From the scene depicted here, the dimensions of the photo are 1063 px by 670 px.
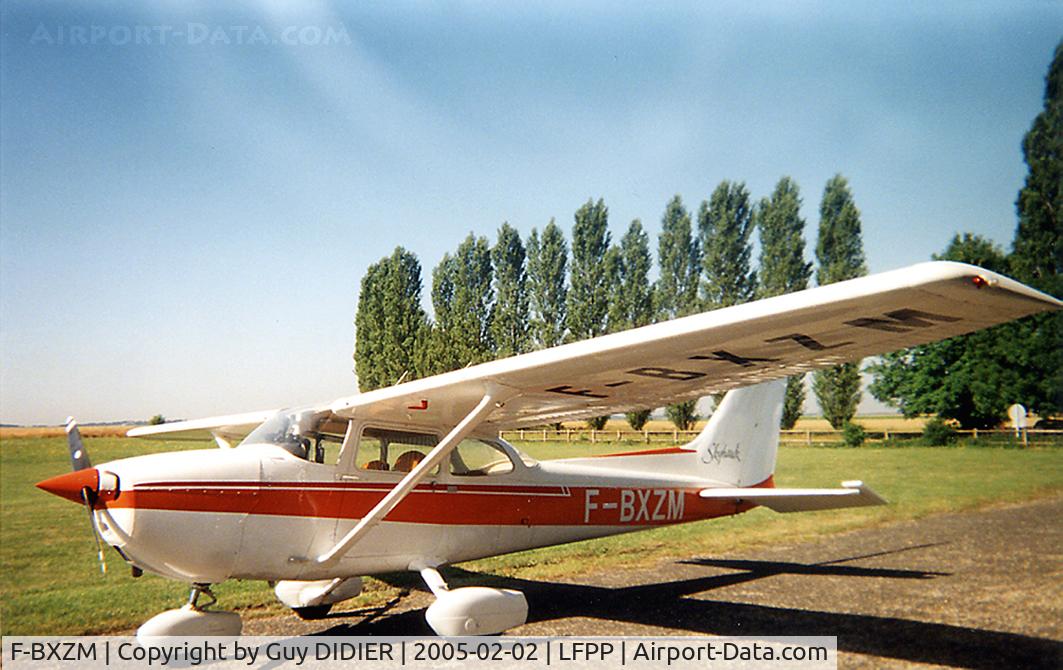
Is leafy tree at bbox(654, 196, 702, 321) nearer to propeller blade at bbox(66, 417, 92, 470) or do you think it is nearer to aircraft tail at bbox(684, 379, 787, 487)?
aircraft tail at bbox(684, 379, 787, 487)

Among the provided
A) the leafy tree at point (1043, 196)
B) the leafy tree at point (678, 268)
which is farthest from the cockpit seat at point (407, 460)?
the leafy tree at point (678, 268)

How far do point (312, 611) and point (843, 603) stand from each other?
476cm

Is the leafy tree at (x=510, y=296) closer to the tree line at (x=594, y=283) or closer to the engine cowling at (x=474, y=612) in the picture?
the tree line at (x=594, y=283)

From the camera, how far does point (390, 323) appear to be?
488 inches

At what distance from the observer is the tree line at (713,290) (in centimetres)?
1020

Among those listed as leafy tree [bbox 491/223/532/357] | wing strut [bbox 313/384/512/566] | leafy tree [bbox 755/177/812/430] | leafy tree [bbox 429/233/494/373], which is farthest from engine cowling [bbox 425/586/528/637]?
leafy tree [bbox 755/177/812/430]

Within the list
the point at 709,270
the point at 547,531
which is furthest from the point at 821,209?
the point at 547,531

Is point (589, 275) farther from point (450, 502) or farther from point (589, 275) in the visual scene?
point (450, 502)

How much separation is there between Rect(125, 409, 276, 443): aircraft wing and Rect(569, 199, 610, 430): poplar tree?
1049 centimetres

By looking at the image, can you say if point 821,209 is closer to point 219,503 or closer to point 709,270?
point 709,270

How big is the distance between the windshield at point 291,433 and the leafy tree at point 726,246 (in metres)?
21.3

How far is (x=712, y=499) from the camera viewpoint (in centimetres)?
753

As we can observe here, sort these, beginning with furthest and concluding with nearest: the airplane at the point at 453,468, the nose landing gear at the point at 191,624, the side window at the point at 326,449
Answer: the side window at the point at 326,449
the nose landing gear at the point at 191,624
the airplane at the point at 453,468

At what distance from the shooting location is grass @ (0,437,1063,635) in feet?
20.7
